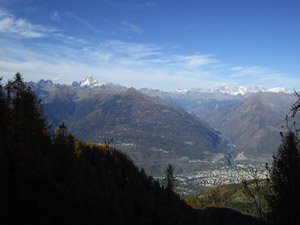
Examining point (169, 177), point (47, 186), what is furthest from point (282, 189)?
point (169, 177)

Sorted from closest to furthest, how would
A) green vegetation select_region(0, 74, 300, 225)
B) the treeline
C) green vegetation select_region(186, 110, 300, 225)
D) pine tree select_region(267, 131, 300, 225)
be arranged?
green vegetation select_region(186, 110, 300, 225), pine tree select_region(267, 131, 300, 225), green vegetation select_region(0, 74, 300, 225), the treeline

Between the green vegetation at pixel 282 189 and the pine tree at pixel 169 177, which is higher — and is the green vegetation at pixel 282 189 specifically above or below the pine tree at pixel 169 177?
above

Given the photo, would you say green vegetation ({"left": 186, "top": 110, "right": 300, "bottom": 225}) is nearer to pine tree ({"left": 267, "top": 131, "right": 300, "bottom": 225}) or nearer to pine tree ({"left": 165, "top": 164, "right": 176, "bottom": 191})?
pine tree ({"left": 267, "top": 131, "right": 300, "bottom": 225})

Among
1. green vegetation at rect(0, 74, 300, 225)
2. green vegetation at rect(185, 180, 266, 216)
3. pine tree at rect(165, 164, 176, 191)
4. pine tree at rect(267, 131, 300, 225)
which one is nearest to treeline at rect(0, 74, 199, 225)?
green vegetation at rect(0, 74, 300, 225)

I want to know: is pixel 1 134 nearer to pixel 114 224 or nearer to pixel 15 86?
pixel 15 86

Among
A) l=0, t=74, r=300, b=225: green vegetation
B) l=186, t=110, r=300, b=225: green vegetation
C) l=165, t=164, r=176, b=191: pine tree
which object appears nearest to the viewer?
l=186, t=110, r=300, b=225: green vegetation

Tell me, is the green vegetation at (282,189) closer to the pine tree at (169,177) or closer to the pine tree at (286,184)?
the pine tree at (286,184)

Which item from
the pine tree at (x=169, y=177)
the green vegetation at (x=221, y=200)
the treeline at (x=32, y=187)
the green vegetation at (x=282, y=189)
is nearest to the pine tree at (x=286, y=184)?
A: the green vegetation at (x=282, y=189)

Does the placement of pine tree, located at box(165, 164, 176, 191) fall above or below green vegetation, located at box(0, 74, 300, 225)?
below

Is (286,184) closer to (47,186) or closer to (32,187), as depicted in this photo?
(47,186)
